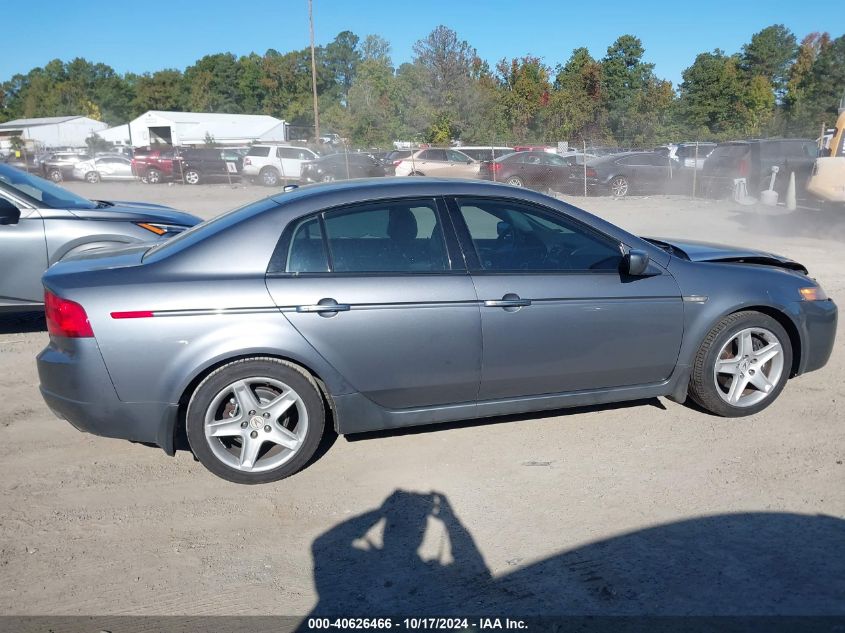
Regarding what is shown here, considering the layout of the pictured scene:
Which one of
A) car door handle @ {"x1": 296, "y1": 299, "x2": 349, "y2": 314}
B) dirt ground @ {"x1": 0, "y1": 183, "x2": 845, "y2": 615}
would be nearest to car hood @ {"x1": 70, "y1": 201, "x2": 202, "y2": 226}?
dirt ground @ {"x1": 0, "y1": 183, "x2": 845, "y2": 615}

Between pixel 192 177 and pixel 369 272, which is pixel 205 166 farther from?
pixel 369 272

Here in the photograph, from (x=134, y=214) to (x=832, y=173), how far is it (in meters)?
11.8

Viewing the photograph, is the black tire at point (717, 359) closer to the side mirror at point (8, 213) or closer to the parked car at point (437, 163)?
the side mirror at point (8, 213)

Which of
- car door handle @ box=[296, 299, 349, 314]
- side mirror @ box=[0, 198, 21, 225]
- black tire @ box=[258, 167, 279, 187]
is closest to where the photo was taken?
car door handle @ box=[296, 299, 349, 314]

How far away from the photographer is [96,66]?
120 m

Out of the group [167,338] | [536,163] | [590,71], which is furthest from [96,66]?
[167,338]

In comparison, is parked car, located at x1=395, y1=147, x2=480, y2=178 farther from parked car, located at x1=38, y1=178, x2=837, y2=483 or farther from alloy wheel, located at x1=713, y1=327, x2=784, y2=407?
parked car, located at x1=38, y1=178, x2=837, y2=483

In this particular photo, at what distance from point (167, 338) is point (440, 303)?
1.44 metres

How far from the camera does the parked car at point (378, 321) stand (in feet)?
12.9

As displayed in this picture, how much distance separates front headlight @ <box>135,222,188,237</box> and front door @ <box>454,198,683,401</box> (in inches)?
151

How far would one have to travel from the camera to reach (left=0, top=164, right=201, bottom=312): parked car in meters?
6.62

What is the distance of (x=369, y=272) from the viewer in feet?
13.6

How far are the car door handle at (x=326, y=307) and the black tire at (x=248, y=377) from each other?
1.03ft

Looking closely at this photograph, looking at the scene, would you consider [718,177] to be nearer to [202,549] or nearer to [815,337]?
[815,337]
